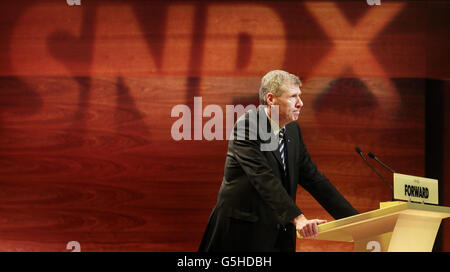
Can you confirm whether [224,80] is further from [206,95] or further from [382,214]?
[382,214]

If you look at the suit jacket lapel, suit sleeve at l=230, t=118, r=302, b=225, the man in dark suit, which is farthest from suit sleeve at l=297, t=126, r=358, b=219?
suit sleeve at l=230, t=118, r=302, b=225

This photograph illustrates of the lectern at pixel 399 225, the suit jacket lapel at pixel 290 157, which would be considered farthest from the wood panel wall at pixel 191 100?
the lectern at pixel 399 225

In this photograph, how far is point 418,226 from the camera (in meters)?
2.40

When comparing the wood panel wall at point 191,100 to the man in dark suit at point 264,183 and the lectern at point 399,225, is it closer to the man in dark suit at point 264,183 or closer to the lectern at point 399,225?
the man in dark suit at point 264,183

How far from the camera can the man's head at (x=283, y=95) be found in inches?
108

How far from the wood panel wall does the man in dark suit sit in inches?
→ 45.3

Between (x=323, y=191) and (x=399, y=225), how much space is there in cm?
56

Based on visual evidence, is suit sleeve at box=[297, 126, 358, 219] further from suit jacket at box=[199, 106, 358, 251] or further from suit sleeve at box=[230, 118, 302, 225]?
suit sleeve at box=[230, 118, 302, 225]

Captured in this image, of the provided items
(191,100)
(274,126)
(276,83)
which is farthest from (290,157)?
(191,100)

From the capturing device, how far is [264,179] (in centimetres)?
256

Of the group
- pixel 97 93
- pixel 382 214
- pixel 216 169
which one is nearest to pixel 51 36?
pixel 97 93

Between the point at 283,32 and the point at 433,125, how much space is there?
1255 mm

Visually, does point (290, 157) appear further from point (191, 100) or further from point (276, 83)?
point (191, 100)

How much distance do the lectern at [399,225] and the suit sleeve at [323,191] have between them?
0.93 ft
